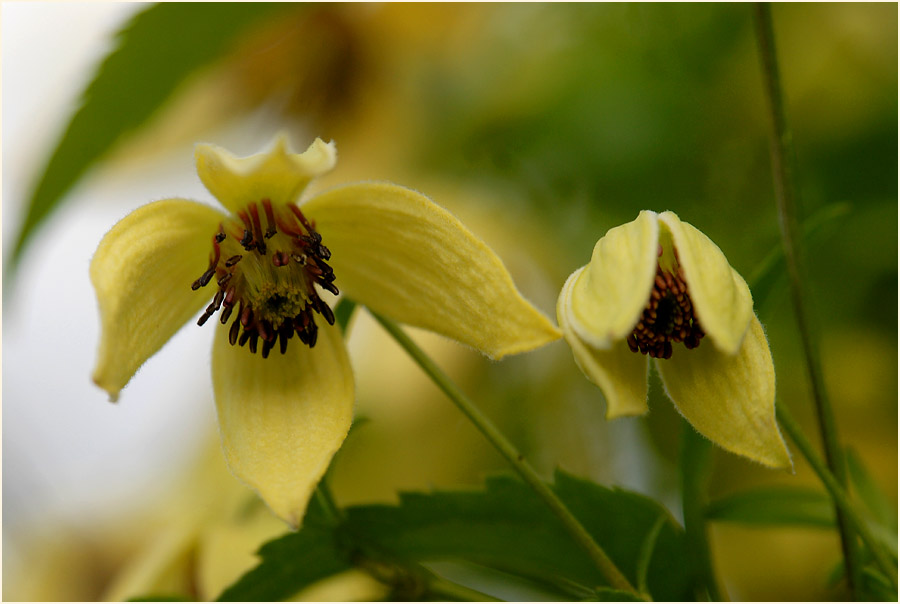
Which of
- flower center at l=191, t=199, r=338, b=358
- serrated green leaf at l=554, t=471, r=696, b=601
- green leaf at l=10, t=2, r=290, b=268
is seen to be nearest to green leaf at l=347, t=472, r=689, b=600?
serrated green leaf at l=554, t=471, r=696, b=601

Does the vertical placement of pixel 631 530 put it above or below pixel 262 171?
below

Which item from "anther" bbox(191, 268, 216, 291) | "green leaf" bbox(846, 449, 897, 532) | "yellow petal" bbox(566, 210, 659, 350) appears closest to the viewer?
"yellow petal" bbox(566, 210, 659, 350)

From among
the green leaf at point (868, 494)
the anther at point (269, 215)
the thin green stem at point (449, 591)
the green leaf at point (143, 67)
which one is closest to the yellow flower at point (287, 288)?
the anther at point (269, 215)

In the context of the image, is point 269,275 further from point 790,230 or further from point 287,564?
point 790,230

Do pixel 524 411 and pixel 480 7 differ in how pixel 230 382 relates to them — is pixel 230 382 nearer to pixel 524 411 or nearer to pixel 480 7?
pixel 524 411

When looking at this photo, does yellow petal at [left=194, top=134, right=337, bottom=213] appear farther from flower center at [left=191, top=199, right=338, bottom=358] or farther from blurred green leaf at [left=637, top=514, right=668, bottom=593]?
blurred green leaf at [left=637, top=514, right=668, bottom=593]

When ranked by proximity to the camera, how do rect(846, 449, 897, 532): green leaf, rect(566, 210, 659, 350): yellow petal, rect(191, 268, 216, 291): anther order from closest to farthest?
rect(566, 210, 659, 350): yellow petal
rect(191, 268, 216, 291): anther
rect(846, 449, 897, 532): green leaf

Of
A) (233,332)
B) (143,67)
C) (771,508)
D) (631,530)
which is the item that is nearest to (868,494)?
(771,508)
